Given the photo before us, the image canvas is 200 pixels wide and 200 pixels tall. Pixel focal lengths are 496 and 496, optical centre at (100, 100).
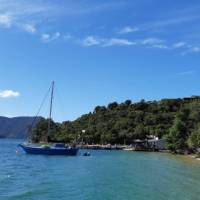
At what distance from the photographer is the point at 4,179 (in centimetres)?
5756

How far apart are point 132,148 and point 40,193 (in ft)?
501

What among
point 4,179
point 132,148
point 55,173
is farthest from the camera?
point 132,148

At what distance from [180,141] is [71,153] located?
131 feet

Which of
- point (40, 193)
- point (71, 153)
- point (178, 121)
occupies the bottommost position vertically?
point (40, 193)

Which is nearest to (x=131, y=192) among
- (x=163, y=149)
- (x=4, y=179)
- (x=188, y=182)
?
(x=188, y=182)

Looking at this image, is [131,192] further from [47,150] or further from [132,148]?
[132,148]

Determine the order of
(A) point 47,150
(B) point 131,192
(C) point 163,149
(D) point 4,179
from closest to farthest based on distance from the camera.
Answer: (B) point 131,192, (D) point 4,179, (A) point 47,150, (C) point 163,149

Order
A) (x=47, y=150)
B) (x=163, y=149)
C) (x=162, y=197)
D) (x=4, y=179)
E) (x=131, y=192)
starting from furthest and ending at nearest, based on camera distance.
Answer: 1. (x=163, y=149)
2. (x=47, y=150)
3. (x=4, y=179)
4. (x=131, y=192)
5. (x=162, y=197)

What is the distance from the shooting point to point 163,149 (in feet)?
596

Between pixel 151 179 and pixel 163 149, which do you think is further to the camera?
pixel 163 149

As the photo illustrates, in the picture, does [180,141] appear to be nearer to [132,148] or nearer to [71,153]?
[71,153]

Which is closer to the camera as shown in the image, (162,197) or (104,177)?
(162,197)

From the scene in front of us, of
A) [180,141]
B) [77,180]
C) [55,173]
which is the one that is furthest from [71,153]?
[77,180]

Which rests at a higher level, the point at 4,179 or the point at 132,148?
the point at 132,148
